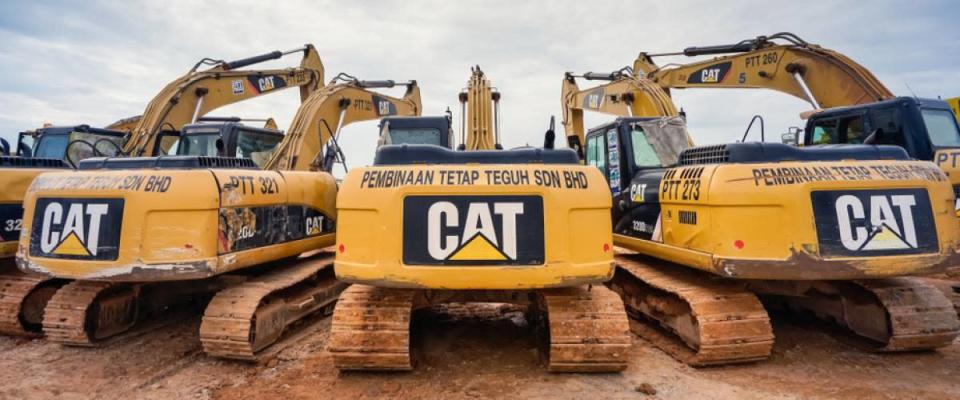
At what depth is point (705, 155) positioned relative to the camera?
4043mm

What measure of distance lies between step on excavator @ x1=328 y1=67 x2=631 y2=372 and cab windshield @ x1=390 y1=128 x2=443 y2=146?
2.28m

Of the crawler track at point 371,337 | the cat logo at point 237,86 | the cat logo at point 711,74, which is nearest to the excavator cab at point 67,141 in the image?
the cat logo at point 237,86

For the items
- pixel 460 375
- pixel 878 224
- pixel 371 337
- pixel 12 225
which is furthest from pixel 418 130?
pixel 878 224

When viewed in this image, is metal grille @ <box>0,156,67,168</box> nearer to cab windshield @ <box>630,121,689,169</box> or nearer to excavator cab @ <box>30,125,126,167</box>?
excavator cab @ <box>30,125,126,167</box>

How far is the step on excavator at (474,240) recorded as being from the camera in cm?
318

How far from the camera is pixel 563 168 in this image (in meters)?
3.36

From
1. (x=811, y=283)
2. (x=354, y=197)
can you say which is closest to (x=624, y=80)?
(x=811, y=283)

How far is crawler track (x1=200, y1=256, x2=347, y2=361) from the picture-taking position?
3.70 m

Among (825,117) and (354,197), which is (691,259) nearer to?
(354,197)

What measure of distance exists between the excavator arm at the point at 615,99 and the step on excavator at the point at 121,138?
6.17 metres

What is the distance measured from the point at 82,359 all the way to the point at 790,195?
5.63 metres

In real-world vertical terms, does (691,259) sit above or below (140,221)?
below

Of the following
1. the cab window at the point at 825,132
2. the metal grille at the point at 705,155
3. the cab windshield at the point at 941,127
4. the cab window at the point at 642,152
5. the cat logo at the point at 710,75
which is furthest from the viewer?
the cat logo at the point at 710,75

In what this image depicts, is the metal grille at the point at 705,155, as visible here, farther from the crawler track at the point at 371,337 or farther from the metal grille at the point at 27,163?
the metal grille at the point at 27,163
